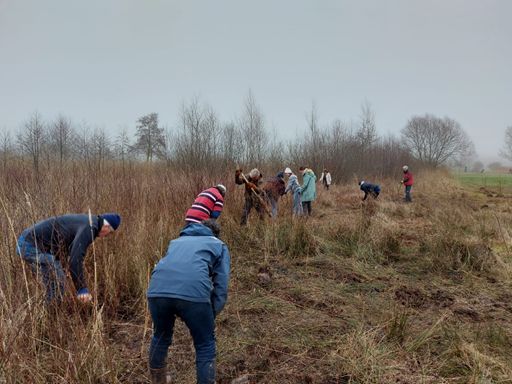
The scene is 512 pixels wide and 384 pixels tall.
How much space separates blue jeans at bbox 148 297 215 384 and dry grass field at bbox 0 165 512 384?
0.31 meters

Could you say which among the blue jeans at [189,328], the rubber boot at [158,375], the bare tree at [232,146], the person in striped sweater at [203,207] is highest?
the bare tree at [232,146]

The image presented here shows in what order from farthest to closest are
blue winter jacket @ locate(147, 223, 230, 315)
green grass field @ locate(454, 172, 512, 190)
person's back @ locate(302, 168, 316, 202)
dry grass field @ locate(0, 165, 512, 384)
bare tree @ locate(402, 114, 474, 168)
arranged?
bare tree @ locate(402, 114, 474, 168) < green grass field @ locate(454, 172, 512, 190) < person's back @ locate(302, 168, 316, 202) < dry grass field @ locate(0, 165, 512, 384) < blue winter jacket @ locate(147, 223, 230, 315)

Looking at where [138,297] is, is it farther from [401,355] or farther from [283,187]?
[283,187]

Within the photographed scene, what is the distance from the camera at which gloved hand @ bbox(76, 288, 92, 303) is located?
274 cm

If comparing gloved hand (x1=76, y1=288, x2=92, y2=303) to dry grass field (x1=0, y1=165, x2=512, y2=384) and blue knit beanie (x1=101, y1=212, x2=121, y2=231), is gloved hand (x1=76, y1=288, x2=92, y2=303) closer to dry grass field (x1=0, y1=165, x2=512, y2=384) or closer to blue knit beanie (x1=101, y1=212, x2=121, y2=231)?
dry grass field (x1=0, y1=165, x2=512, y2=384)

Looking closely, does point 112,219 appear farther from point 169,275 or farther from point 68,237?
point 169,275

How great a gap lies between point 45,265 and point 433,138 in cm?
4945

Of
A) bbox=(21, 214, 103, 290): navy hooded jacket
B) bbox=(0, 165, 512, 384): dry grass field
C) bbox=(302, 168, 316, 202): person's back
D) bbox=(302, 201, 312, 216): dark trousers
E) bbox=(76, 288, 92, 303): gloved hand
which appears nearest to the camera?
bbox=(0, 165, 512, 384): dry grass field

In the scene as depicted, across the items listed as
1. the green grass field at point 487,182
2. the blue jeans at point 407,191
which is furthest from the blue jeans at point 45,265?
the green grass field at point 487,182

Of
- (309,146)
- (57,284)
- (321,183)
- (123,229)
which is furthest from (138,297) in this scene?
(309,146)

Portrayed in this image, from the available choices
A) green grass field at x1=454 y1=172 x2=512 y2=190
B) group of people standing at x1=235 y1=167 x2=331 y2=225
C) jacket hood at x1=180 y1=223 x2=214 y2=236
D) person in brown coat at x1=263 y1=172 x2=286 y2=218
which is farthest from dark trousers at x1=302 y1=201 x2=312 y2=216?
green grass field at x1=454 y1=172 x2=512 y2=190

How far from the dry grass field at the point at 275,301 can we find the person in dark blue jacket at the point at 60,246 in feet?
0.35

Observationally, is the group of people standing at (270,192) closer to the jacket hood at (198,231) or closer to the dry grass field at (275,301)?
Answer: the dry grass field at (275,301)

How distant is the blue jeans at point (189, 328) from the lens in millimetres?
2289
